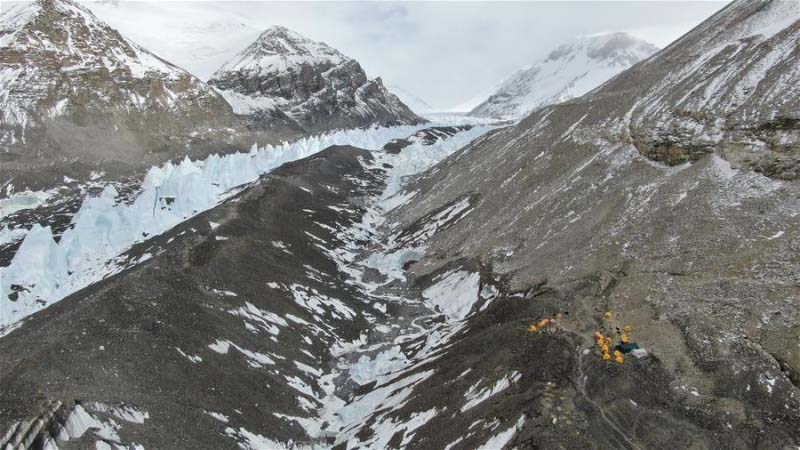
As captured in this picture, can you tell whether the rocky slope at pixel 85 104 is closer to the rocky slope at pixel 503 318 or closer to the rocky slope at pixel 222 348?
the rocky slope at pixel 503 318

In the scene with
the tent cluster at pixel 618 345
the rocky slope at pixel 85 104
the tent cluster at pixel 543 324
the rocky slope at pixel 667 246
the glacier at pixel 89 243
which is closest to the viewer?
the rocky slope at pixel 667 246

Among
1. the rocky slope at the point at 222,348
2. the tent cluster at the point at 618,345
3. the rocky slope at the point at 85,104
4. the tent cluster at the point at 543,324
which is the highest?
the rocky slope at the point at 85,104

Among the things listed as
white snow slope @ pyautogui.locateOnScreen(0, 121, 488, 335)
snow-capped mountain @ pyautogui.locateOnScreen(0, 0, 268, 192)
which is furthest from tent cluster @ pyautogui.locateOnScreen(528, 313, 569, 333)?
snow-capped mountain @ pyautogui.locateOnScreen(0, 0, 268, 192)

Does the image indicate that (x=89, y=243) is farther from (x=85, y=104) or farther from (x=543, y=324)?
(x=85, y=104)

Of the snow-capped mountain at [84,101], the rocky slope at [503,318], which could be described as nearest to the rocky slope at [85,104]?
the snow-capped mountain at [84,101]

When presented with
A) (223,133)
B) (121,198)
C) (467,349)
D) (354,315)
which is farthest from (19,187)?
(467,349)
